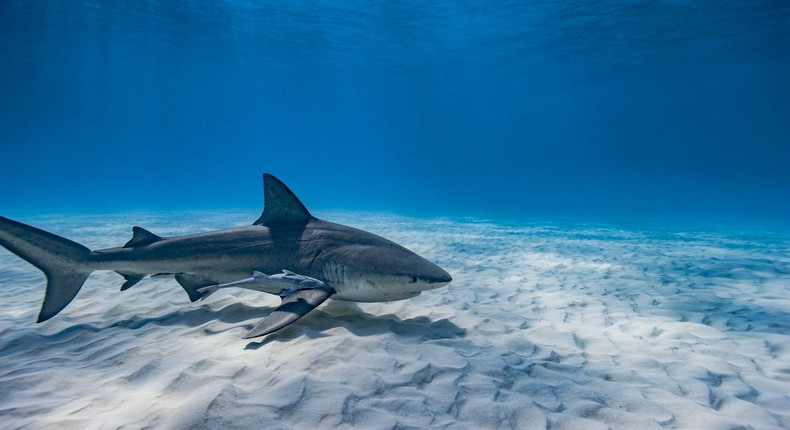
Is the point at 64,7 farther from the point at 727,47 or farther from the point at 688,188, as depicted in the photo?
the point at 688,188

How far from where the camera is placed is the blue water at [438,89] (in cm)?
2927

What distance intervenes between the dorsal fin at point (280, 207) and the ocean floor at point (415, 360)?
41.7 inches

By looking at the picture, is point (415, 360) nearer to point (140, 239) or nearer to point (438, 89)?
point (140, 239)

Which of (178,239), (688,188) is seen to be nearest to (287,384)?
(178,239)

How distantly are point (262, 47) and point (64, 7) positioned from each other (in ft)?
51.6

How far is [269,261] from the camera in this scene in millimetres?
4246

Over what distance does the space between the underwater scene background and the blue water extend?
49 centimetres

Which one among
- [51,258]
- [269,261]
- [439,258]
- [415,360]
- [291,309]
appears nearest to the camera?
[415,360]

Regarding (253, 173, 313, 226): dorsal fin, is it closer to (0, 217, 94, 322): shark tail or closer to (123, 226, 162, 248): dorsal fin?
(123, 226, 162, 248): dorsal fin

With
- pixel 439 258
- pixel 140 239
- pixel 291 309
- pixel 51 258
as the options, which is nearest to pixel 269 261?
pixel 291 309

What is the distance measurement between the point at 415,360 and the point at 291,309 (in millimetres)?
1203

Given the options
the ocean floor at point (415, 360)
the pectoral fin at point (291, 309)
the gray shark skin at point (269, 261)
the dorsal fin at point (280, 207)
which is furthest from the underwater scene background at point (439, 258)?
the dorsal fin at point (280, 207)

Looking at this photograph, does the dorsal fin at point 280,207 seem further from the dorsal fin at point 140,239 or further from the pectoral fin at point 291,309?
the dorsal fin at point 140,239

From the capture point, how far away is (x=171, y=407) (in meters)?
2.15
